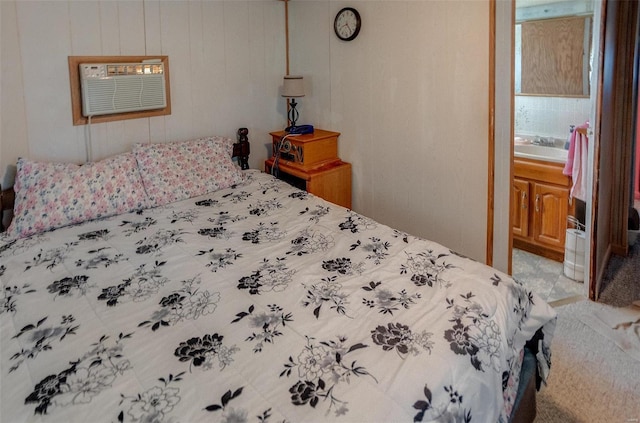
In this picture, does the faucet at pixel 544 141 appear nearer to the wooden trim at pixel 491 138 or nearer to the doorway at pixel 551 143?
the doorway at pixel 551 143

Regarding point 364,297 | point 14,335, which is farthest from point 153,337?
point 364,297

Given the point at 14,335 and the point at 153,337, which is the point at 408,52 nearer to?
the point at 153,337

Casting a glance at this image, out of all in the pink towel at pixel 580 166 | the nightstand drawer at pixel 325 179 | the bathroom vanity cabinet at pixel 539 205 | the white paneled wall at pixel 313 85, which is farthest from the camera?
the nightstand drawer at pixel 325 179

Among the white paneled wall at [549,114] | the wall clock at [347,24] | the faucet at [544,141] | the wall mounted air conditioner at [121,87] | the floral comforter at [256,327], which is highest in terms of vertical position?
the wall clock at [347,24]

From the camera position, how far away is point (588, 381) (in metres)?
2.06

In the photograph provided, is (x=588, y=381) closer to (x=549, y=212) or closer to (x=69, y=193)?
(x=549, y=212)

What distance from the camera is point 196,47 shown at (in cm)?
297

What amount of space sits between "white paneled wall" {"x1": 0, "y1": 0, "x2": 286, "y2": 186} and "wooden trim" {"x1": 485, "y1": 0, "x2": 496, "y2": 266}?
172cm

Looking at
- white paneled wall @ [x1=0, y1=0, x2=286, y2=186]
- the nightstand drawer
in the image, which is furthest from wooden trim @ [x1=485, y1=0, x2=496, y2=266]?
white paneled wall @ [x1=0, y1=0, x2=286, y2=186]

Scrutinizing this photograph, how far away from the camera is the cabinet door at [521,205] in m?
2.83

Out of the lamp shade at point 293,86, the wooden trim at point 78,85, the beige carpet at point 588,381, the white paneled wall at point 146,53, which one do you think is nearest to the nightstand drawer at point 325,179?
the white paneled wall at point 146,53

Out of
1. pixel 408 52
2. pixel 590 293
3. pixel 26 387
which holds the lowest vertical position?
pixel 590 293

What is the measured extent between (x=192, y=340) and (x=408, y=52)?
2.20 metres

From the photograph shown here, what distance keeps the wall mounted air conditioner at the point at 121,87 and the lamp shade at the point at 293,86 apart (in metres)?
0.87
